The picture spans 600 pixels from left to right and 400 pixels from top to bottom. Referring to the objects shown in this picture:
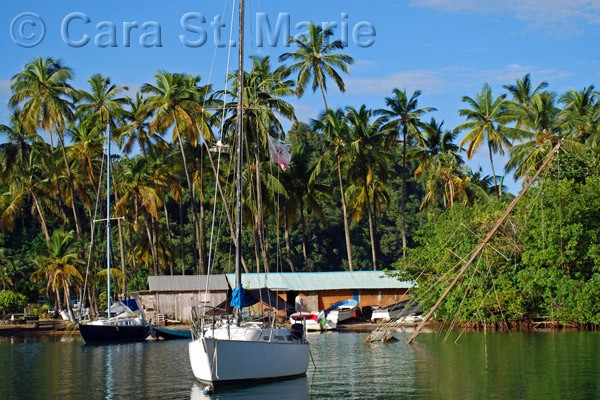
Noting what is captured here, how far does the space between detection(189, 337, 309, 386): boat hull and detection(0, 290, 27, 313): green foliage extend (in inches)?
1621

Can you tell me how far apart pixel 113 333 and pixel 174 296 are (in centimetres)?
911

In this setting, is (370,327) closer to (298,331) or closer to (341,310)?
(341,310)

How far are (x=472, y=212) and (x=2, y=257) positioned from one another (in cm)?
4379

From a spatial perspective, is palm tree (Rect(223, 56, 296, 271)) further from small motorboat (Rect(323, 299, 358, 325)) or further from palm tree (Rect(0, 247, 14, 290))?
palm tree (Rect(0, 247, 14, 290))

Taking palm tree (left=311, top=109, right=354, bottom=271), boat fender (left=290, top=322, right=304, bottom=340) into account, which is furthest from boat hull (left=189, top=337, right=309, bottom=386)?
palm tree (left=311, top=109, right=354, bottom=271)

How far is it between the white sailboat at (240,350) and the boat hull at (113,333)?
24.0 meters

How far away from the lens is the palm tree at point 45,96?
6638 cm

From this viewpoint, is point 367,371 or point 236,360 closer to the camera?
point 236,360

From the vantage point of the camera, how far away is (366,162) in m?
69.8

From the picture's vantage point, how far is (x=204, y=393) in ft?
88.2

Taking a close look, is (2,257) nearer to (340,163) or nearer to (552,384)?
(340,163)

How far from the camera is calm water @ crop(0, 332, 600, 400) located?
26.8m

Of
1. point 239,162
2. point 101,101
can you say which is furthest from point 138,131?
point 239,162

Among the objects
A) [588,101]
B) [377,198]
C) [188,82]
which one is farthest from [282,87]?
[588,101]
